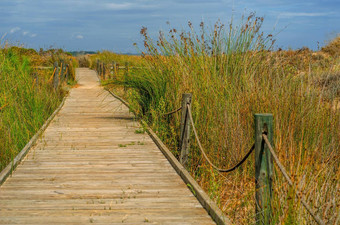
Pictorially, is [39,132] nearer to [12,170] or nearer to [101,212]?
[12,170]

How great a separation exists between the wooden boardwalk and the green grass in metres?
0.52

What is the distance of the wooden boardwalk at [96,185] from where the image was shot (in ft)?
13.4

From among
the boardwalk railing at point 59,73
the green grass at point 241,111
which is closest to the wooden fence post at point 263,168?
the green grass at point 241,111

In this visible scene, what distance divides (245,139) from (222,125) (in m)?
0.40

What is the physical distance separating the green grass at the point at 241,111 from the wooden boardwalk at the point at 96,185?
0.52 m

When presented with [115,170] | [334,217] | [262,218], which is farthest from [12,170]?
[334,217]

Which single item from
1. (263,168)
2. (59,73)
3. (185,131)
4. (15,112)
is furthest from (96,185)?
(59,73)

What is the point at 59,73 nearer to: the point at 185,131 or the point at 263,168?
the point at 185,131

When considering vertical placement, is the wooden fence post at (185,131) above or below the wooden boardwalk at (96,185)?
above

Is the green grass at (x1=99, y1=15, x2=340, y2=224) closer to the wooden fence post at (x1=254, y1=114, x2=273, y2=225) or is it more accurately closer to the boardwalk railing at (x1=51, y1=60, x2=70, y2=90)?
the wooden fence post at (x1=254, y1=114, x2=273, y2=225)

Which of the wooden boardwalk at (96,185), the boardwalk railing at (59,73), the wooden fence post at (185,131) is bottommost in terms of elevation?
Result: the wooden boardwalk at (96,185)

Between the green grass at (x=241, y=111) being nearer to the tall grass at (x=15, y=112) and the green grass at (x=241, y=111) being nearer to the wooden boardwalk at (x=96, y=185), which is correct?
the wooden boardwalk at (x=96, y=185)

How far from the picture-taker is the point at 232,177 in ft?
19.3

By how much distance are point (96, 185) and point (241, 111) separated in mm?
2169
